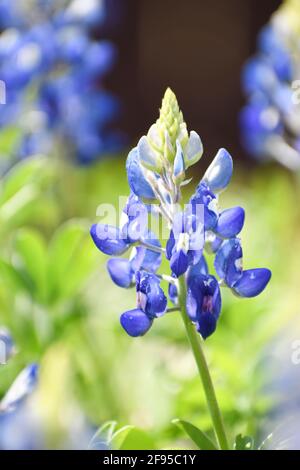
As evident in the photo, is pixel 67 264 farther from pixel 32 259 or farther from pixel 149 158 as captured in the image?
pixel 149 158

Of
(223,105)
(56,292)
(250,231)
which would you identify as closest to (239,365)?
(56,292)

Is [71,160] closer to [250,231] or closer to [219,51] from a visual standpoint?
[250,231]

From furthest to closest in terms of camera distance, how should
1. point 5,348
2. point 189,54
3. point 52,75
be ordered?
point 189,54 < point 52,75 < point 5,348

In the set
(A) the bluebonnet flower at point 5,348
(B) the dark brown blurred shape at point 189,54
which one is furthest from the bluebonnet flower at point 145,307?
(B) the dark brown blurred shape at point 189,54

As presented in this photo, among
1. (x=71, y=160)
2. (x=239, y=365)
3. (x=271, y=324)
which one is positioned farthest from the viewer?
(x=71, y=160)

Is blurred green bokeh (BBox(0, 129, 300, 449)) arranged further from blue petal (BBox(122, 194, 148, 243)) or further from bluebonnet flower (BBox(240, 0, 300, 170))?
blue petal (BBox(122, 194, 148, 243))

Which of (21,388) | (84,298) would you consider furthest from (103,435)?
(84,298)

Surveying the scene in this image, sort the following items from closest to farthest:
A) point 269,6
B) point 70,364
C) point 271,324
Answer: point 271,324, point 70,364, point 269,6
